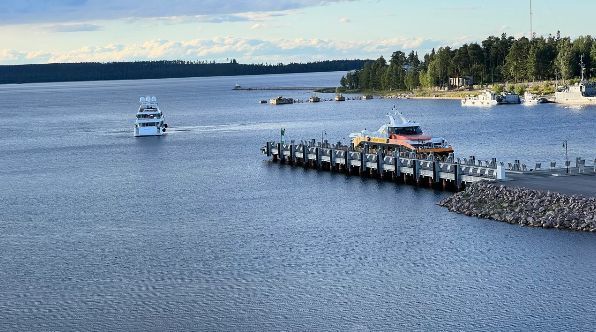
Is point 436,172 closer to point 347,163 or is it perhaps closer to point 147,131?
point 347,163

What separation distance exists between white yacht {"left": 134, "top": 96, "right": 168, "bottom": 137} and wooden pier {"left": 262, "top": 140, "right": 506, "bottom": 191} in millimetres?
45287

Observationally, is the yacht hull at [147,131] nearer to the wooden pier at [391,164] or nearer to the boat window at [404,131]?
the wooden pier at [391,164]

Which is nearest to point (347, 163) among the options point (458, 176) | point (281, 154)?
point (281, 154)

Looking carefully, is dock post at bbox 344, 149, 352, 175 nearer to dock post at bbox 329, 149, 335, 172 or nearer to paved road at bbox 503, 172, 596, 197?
dock post at bbox 329, 149, 335, 172

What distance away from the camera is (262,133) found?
465 ft

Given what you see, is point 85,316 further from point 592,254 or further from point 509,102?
point 509,102

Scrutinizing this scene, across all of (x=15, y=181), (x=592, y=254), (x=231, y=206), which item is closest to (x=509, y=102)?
(x=15, y=181)

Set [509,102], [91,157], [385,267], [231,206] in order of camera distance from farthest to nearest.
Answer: [509,102] → [91,157] → [231,206] → [385,267]

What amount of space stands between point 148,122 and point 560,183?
89.8m

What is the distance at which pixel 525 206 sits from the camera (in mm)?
55531

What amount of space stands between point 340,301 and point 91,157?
74156 millimetres

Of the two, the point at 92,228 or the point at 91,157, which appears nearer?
the point at 92,228

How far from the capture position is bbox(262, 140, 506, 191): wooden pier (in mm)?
65875

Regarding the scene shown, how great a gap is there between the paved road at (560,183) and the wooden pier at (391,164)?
4.91 feet
